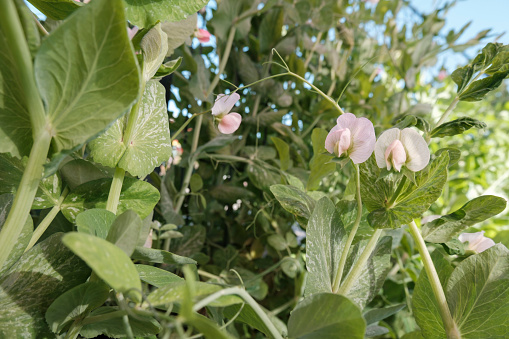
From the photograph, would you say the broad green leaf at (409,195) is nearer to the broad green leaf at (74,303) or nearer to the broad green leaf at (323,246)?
the broad green leaf at (323,246)

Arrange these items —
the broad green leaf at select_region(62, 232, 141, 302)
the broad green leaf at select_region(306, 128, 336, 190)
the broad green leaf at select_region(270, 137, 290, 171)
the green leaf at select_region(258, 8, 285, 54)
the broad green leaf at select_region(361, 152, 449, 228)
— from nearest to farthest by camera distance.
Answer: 1. the broad green leaf at select_region(62, 232, 141, 302)
2. the broad green leaf at select_region(361, 152, 449, 228)
3. the broad green leaf at select_region(306, 128, 336, 190)
4. the broad green leaf at select_region(270, 137, 290, 171)
5. the green leaf at select_region(258, 8, 285, 54)

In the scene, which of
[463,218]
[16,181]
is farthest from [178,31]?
[463,218]

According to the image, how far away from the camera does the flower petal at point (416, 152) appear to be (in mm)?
237

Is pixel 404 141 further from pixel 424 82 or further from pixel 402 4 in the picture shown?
pixel 424 82

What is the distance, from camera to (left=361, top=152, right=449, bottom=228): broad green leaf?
247 mm

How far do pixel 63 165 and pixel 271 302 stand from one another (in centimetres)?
43

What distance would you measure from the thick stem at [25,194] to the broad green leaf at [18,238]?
37 mm

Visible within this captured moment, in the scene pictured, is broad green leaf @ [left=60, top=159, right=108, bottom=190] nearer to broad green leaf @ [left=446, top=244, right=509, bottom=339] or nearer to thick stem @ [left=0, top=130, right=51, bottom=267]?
thick stem @ [left=0, top=130, right=51, bottom=267]

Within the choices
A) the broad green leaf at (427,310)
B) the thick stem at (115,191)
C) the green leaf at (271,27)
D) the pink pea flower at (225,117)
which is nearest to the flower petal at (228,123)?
the pink pea flower at (225,117)

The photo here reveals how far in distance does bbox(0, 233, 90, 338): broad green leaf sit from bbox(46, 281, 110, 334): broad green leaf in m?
0.02

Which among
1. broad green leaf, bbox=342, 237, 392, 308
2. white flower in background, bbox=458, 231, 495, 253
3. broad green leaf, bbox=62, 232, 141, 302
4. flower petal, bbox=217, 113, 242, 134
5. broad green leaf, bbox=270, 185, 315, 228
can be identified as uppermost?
flower petal, bbox=217, 113, 242, 134

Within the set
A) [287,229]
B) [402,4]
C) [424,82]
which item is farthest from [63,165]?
[424,82]

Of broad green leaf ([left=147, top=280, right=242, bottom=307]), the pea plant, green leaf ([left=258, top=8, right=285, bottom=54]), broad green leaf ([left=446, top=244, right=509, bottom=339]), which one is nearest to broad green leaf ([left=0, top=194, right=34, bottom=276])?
the pea plant

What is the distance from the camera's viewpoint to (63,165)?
28cm
